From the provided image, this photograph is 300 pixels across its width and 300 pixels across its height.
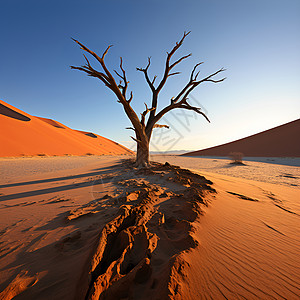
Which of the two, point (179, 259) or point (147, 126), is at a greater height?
point (147, 126)

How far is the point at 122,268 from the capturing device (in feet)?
3.76

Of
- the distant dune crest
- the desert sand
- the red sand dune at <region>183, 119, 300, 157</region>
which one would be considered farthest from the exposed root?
the distant dune crest

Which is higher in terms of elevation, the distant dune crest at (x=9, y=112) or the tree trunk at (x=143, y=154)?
the distant dune crest at (x=9, y=112)

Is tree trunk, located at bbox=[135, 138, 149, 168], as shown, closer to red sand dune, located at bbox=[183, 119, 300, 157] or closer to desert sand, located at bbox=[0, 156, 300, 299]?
desert sand, located at bbox=[0, 156, 300, 299]

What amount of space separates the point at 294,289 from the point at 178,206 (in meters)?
1.59

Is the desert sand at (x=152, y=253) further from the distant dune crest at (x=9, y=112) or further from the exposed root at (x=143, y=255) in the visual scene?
the distant dune crest at (x=9, y=112)

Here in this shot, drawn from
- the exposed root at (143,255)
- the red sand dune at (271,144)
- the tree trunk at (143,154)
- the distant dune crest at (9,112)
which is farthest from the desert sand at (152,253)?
the distant dune crest at (9,112)

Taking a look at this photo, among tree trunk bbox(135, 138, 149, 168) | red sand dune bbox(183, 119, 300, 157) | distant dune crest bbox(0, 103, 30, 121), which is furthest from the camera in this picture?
distant dune crest bbox(0, 103, 30, 121)

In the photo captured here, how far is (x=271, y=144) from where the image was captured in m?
25.5

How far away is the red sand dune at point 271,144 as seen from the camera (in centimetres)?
2266

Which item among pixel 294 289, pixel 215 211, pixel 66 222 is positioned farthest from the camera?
pixel 215 211

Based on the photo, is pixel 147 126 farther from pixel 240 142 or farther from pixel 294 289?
pixel 240 142

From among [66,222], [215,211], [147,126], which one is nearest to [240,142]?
[147,126]

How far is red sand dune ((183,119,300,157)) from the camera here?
22656 millimetres
